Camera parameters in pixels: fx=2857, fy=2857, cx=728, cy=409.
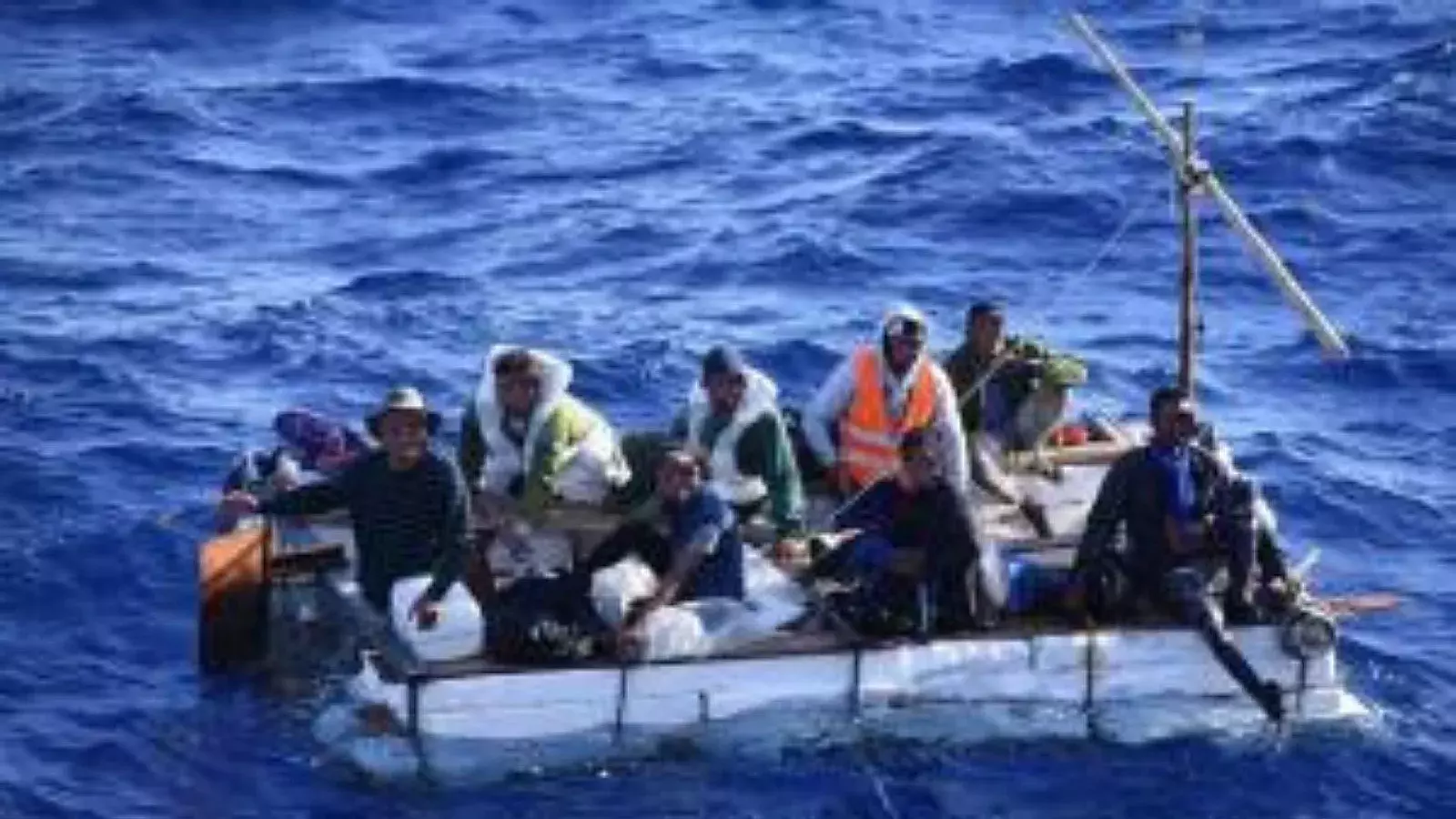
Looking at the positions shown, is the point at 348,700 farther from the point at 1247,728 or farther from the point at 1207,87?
the point at 1207,87

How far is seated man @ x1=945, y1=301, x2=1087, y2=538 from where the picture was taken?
80.2ft

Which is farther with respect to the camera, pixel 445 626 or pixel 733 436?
pixel 733 436

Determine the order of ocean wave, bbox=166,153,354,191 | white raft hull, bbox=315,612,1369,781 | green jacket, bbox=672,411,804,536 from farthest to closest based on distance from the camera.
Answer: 1. ocean wave, bbox=166,153,354,191
2. green jacket, bbox=672,411,804,536
3. white raft hull, bbox=315,612,1369,781

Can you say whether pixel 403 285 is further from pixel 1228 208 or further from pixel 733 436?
pixel 1228 208

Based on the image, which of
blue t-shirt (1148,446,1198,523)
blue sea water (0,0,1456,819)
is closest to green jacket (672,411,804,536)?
blue sea water (0,0,1456,819)

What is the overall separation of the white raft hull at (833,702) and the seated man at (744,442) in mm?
1956

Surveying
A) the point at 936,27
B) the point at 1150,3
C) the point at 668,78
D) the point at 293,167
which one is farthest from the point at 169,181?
the point at 1150,3

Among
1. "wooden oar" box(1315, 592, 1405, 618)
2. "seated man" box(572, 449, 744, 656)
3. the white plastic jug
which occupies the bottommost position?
"wooden oar" box(1315, 592, 1405, 618)

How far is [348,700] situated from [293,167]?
2002 centimetres

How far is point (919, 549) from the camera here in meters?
21.9

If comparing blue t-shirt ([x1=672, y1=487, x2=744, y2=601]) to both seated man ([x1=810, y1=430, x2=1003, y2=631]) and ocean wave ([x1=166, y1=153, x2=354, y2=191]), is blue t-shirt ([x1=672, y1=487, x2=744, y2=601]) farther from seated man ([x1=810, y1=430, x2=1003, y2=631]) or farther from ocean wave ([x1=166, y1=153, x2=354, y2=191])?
ocean wave ([x1=166, y1=153, x2=354, y2=191])

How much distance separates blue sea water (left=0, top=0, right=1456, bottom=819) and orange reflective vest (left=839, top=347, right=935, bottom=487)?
2809 millimetres

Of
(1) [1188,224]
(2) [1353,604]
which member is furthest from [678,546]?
(2) [1353,604]

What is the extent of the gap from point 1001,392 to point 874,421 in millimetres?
1937
